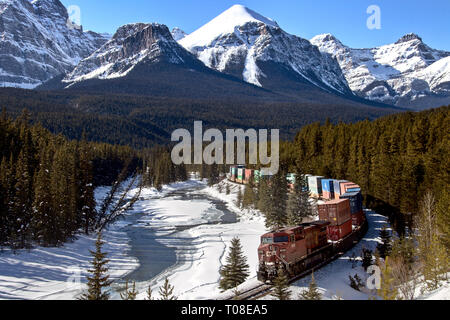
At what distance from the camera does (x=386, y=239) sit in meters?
31.3

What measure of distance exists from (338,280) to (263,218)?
3841 cm

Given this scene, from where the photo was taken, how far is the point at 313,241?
31.2 meters

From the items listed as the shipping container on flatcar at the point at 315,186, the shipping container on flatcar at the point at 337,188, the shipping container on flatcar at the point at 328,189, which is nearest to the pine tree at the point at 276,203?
the shipping container on flatcar at the point at 328,189

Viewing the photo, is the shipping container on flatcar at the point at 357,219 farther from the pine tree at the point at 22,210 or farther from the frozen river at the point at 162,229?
the pine tree at the point at 22,210

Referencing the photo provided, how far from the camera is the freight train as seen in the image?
88.2 ft

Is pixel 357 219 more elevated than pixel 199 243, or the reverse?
pixel 357 219

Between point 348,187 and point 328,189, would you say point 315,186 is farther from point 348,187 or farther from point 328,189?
point 348,187

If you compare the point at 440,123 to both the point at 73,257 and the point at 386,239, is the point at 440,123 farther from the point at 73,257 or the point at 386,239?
the point at 73,257

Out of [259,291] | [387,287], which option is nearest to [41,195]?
[259,291]

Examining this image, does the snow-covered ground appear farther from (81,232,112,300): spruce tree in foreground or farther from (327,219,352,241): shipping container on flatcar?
(81,232,112,300): spruce tree in foreground

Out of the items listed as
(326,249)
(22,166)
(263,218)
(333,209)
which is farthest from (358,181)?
(22,166)

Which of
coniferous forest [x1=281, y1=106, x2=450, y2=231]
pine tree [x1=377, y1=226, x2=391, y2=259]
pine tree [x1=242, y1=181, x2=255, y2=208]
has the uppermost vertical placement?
coniferous forest [x1=281, y1=106, x2=450, y2=231]

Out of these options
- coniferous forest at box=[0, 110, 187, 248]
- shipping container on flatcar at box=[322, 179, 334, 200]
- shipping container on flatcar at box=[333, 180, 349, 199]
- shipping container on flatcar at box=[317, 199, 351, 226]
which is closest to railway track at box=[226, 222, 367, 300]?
shipping container on flatcar at box=[317, 199, 351, 226]
